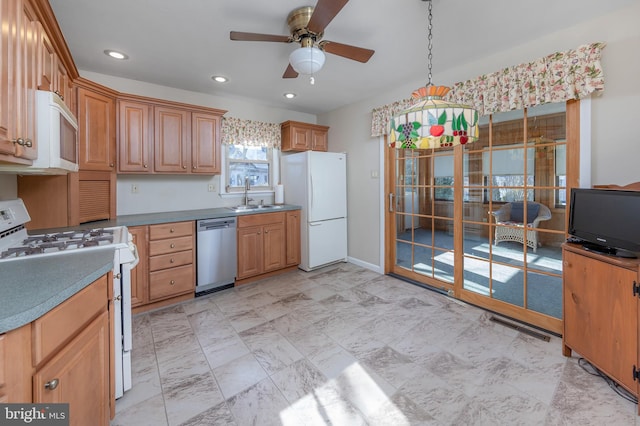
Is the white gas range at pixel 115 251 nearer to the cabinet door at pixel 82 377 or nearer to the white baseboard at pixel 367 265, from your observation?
the cabinet door at pixel 82 377

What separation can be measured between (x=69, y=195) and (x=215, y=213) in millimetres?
1273

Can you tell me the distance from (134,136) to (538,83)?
150 inches

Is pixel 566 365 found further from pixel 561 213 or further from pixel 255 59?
pixel 255 59

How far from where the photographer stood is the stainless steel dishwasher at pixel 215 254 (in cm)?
306

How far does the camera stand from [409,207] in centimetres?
349

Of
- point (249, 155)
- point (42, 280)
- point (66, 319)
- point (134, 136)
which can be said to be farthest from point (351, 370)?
point (249, 155)

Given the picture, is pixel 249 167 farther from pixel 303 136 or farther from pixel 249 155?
pixel 303 136

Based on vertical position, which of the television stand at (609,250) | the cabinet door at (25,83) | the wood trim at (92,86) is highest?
the wood trim at (92,86)

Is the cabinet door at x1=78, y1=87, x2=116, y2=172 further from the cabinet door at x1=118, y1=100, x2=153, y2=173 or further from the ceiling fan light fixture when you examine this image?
the ceiling fan light fixture

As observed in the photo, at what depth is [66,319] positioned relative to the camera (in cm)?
96

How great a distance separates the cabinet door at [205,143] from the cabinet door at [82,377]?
2325 millimetres

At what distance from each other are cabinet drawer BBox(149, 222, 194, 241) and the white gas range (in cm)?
92

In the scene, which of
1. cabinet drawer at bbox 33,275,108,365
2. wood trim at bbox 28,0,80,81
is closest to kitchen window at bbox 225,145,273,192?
wood trim at bbox 28,0,80,81

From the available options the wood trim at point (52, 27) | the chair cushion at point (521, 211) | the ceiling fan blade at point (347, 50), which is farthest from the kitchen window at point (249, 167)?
the chair cushion at point (521, 211)
